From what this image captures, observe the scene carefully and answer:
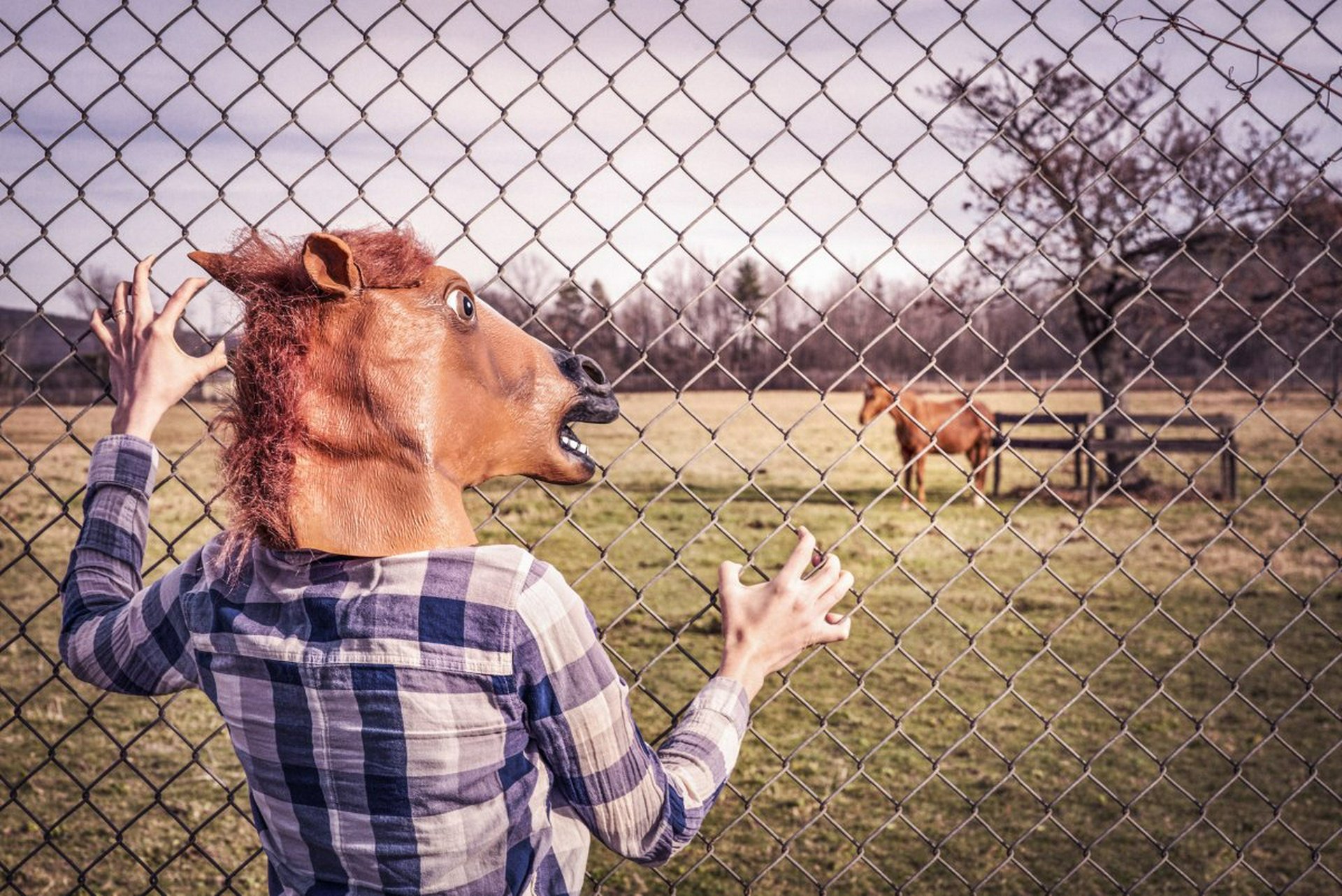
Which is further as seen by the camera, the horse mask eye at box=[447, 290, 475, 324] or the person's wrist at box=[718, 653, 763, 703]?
the person's wrist at box=[718, 653, 763, 703]

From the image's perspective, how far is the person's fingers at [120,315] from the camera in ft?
Result: 6.18

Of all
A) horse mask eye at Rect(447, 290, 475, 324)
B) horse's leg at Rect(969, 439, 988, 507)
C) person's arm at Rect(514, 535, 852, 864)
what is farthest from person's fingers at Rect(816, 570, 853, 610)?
horse's leg at Rect(969, 439, 988, 507)

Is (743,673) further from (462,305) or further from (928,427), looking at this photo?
(928,427)

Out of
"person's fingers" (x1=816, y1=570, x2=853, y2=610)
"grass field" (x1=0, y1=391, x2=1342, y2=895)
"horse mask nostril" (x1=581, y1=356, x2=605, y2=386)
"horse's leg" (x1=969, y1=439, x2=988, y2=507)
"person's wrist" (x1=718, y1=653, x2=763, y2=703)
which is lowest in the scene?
"grass field" (x1=0, y1=391, x2=1342, y2=895)

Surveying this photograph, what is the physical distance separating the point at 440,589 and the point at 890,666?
18.3 feet

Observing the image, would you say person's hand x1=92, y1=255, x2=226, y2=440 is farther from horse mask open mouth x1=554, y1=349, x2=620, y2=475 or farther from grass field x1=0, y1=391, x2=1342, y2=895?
horse mask open mouth x1=554, y1=349, x2=620, y2=475

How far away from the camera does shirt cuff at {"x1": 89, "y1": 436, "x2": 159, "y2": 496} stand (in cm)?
174

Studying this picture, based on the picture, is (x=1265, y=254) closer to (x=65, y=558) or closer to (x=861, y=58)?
(x=861, y=58)

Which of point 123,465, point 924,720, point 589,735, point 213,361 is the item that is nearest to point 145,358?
point 213,361

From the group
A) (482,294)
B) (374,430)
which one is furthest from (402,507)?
(482,294)

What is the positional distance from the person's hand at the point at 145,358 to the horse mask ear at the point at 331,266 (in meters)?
0.69

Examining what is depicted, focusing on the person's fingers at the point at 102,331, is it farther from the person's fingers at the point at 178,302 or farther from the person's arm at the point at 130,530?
the person's fingers at the point at 178,302

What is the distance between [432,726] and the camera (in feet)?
4.10

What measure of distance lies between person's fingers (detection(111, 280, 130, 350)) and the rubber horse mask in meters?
0.67
